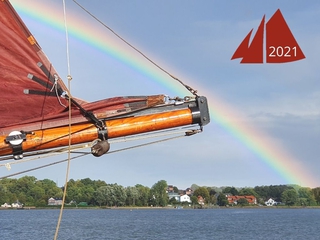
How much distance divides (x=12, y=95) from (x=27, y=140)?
0.59 metres

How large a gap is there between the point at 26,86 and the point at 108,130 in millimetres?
1119

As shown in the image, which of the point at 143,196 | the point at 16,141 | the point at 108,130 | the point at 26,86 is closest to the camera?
the point at 16,141

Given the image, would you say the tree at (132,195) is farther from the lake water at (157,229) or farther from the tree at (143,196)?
the lake water at (157,229)

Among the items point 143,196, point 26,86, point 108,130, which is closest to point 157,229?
point 108,130

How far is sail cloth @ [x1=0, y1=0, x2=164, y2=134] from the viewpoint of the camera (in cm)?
606

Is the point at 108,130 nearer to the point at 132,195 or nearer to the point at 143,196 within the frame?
the point at 132,195

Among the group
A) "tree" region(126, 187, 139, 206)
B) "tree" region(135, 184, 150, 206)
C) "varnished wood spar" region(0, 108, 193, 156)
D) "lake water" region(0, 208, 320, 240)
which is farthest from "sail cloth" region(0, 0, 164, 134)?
"tree" region(135, 184, 150, 206)

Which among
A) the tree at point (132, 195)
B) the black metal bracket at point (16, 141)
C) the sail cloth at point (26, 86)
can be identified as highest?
the tree at point (132, 195)

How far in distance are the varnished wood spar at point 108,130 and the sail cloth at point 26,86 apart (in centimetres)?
11

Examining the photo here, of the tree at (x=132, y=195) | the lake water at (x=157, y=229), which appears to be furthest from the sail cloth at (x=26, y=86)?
the tree at (x=132, y=195)

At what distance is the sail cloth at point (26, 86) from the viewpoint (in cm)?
606

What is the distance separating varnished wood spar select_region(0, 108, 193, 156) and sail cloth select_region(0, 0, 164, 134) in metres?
0.11

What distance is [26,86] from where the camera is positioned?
6.24 metres

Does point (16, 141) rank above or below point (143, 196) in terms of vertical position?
below
